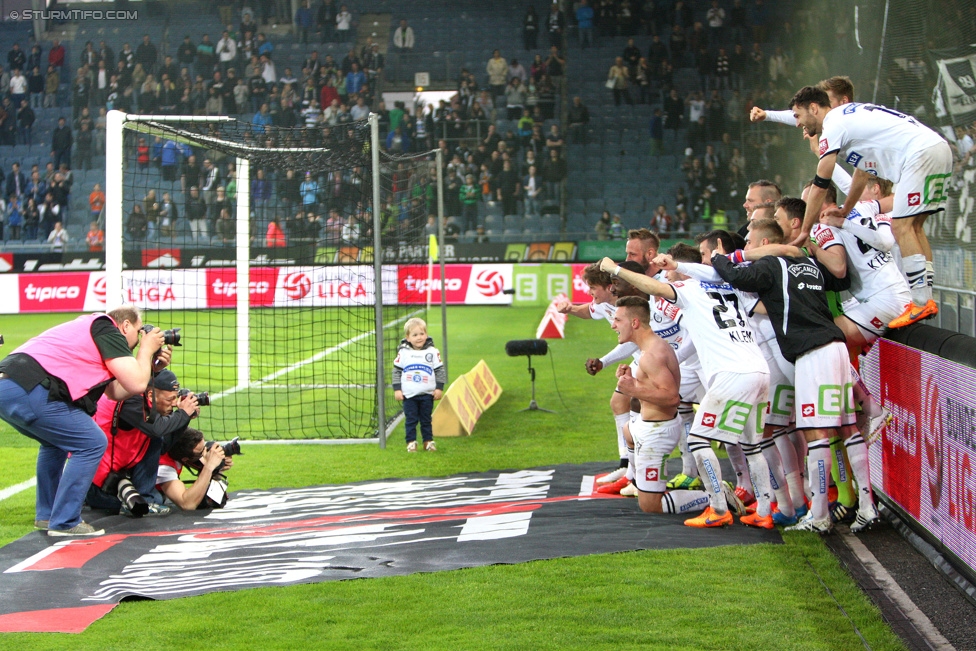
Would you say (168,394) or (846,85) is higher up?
(846,85)

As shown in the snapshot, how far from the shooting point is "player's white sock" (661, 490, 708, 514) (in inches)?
267

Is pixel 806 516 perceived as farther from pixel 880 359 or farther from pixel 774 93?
pixel 774 93

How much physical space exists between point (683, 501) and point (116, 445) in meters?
4.10

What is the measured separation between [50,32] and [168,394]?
32496mm

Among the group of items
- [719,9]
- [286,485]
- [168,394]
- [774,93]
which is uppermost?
[719,9]

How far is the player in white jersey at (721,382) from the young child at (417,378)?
372 cm

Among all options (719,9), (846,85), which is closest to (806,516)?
(846,85)

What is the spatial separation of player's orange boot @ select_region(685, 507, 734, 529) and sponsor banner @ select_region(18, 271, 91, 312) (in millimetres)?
23443

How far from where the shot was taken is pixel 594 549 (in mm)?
5895

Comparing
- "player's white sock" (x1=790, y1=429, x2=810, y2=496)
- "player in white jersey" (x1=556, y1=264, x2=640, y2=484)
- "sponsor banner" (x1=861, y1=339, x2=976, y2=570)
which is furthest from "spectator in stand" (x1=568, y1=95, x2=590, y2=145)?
"player's white sock" (x1=790, y1=429, x2=810, y2=496)

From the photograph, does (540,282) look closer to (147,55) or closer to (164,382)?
(147,55)

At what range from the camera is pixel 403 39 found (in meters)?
34.7

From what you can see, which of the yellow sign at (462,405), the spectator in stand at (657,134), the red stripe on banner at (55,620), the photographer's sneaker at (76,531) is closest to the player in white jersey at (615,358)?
the yellow sign at (462,405)

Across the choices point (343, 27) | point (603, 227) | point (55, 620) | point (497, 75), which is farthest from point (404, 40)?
point (55, 620)
